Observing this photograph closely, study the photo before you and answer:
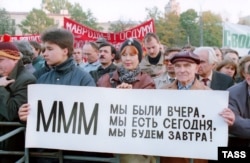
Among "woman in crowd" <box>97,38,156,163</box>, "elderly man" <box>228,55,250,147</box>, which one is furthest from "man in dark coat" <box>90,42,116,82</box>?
"elderly man" <box>228,55,250,147</box>

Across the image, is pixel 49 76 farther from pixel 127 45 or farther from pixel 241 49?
pixel 241 49

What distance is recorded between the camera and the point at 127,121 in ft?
13.5

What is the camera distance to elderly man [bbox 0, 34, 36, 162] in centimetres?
423

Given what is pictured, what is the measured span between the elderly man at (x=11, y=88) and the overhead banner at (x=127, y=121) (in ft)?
0.41

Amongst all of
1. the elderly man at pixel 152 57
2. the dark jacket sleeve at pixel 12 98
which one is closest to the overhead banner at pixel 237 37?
the elderly man at pixel 152 57

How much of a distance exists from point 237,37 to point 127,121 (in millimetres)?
9194

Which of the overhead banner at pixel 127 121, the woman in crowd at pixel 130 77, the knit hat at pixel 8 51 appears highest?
the knit hat at pixel 8 51

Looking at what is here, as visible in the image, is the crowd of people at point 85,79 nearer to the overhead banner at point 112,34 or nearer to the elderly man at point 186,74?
the elderly man at point 186,74

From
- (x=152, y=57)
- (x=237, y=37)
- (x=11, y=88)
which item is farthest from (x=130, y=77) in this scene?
(x=237, y=37)

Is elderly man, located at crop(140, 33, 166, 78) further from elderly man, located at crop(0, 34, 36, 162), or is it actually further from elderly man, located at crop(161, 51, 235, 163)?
elderly man, located at crop(0, 34, 36, 162)

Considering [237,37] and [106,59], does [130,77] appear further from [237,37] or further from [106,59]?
[237,37]

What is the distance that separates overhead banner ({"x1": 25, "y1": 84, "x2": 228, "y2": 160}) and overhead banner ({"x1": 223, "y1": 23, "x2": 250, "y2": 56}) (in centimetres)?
884

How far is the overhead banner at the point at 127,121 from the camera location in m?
4.00

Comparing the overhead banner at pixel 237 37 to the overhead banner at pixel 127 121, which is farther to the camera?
the overhead banner at pixel 237 37
